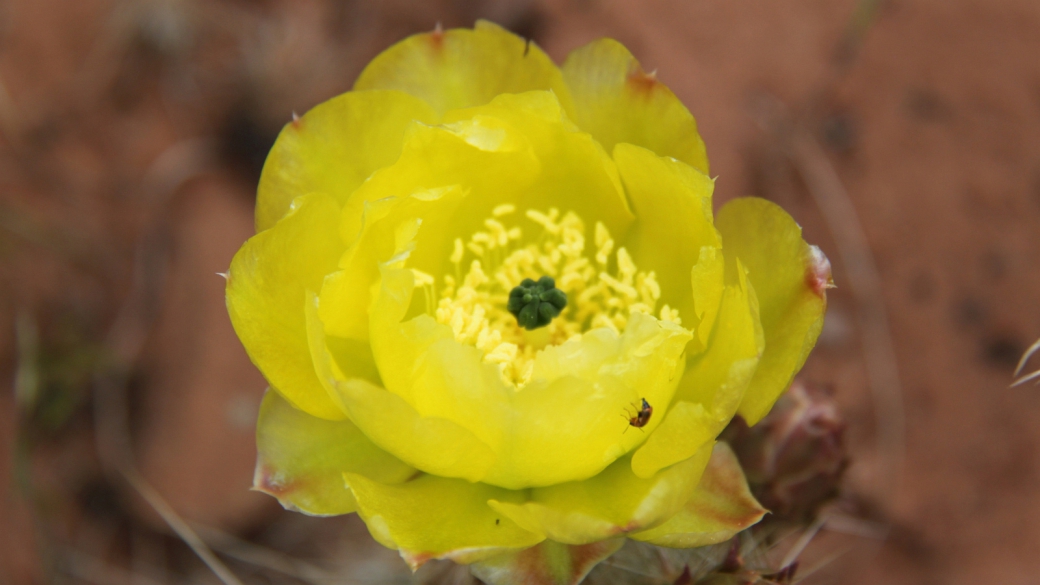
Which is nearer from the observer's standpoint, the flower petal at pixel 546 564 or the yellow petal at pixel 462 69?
the flower petal at pixel 546 564

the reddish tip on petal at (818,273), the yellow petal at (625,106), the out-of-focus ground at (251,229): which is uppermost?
the yellow petal at (625,106)

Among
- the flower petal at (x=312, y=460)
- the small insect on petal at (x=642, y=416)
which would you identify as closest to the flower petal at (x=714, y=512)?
the small insect on petal at (x=642, y=416)

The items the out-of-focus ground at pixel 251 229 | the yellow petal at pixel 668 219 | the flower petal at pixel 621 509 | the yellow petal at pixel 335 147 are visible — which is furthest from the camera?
the out-of-focus ground at pixel 251 229

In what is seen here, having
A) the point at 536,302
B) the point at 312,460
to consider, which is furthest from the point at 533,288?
the point at 312,460

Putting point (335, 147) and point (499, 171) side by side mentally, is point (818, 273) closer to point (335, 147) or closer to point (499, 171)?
point (499, 171)

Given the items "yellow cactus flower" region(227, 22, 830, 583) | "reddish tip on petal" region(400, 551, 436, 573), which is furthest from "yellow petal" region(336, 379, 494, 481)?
"reddish tip on petal" region(400, 551, 436, 573)

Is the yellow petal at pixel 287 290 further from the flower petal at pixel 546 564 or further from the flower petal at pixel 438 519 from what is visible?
the flower petal at pixel 546 564

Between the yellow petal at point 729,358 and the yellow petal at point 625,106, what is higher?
the yellow petal at point 625,106
